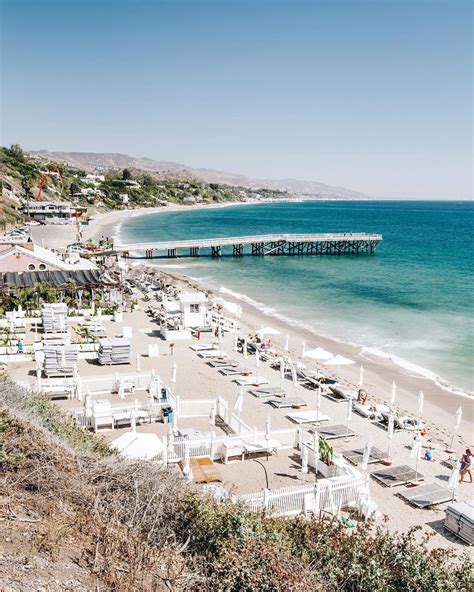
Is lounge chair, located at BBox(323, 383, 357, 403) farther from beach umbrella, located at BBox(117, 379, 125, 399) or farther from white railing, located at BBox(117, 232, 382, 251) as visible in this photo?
white railing, located at BBox(117, 232, 382, 251)

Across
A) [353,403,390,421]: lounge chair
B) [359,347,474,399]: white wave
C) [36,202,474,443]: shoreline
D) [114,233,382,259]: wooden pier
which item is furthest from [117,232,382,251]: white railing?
[353,403,390,421]: lounge chair

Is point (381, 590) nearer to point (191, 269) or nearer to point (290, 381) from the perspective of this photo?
point (290, 381)

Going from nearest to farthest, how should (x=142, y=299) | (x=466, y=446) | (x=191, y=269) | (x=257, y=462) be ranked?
1. (x=257, y=462)
2. (x=466, y=446)
3. (x=142, y=299)
4. (x=191, y=269)

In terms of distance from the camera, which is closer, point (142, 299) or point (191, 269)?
point (142, 299)

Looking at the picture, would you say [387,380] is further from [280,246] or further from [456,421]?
[280,246]

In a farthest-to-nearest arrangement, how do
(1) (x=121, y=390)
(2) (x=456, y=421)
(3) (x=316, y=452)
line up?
(1) (x=121, y=390)
(2) (x=456, y=421)
(3) (x=316, y=452)

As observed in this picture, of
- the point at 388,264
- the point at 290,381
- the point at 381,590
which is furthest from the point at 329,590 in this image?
the point at 388,264

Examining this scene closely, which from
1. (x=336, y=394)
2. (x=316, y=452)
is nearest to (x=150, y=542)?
(x=316, y=452)
